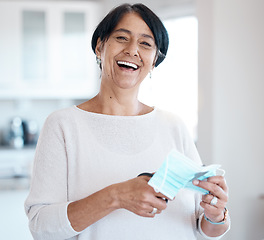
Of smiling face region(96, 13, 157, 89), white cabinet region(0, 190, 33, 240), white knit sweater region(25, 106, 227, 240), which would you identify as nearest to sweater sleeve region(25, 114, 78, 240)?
white knit sweater region(25, 106, 227, 240)

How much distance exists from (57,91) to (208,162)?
2226 mm

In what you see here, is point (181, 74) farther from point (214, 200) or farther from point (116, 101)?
point (214, 200)

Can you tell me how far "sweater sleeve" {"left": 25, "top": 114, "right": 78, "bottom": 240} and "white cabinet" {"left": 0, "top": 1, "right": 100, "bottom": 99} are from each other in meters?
2.82

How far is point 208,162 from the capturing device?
2.03m

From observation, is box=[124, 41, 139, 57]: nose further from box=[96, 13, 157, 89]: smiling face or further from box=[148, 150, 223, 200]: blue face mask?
box=[148, 150, 223, 200]: blue face mask

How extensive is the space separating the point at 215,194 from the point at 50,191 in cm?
45

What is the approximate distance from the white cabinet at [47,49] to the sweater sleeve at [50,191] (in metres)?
2.82

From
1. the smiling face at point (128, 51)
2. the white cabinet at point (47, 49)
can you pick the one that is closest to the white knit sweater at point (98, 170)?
the smiling face at point (128, 51)

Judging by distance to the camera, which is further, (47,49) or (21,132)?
(21,132)

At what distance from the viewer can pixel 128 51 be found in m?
1.12

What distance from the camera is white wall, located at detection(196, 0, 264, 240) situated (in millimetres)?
1994

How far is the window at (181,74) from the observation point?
342 centimetres

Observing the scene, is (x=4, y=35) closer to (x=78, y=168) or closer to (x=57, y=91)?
(x=57, y=91)

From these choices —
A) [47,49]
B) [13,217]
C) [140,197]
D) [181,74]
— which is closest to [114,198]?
[140,197]
